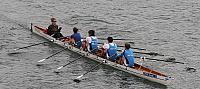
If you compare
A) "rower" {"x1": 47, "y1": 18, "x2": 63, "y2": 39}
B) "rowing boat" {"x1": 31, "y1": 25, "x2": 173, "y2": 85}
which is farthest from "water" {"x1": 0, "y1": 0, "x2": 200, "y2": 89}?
"rower" {"x1": 47, "y1": 18, "x2": 63, "y2": 39}

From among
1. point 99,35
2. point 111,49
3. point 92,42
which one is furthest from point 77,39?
point 99,35

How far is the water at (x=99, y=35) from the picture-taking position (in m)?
32.0

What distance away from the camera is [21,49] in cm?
3862

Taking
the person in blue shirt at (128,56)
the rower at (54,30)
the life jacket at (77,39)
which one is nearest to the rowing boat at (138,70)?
the person in blue shirt at (128,56)

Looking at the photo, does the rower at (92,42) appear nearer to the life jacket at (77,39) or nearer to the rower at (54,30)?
the life jacket at (77,39)

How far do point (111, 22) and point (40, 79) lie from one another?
19.1 meters

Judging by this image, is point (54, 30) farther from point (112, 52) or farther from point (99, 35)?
point (112, 52)

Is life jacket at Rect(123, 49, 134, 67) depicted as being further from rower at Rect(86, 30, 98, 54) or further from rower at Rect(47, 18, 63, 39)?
rower at Rect(47, 18, 63, 39)

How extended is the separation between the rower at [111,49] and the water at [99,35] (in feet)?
3.66

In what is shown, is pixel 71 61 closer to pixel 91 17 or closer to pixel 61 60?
pixel 61 60

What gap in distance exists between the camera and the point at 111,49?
112 feet

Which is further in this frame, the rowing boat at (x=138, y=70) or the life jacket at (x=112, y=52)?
the life jacket at (x=112, y=52)

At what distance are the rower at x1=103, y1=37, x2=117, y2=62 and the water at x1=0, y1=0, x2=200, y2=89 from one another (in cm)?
112

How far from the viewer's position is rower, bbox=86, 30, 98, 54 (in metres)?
35.9
